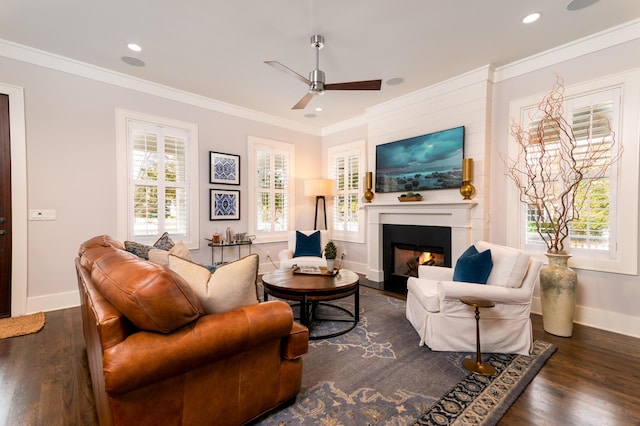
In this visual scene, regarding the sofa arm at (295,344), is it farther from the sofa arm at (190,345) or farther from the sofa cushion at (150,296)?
the sofa cushion at (150,296)

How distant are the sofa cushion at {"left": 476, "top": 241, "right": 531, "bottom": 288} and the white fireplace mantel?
122cm

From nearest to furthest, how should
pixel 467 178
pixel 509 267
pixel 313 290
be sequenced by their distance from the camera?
1. pixel 509 267
2. pixel 313 290
3. pixel 467 178

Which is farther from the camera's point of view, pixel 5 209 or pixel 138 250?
pixel 5 209

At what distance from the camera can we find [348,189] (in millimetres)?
5762

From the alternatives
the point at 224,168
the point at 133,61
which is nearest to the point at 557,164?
the point at 224,168

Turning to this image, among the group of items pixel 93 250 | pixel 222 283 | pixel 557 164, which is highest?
pixel 557 164

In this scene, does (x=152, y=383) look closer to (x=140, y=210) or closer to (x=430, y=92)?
(x=140, y=210)

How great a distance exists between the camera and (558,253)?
2.96 meters

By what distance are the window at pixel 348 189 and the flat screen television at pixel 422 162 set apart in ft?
2.15

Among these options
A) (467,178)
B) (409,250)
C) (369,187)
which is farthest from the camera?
(369,187)

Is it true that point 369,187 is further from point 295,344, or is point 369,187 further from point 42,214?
point 42,214

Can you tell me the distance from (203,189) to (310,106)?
2.24 m

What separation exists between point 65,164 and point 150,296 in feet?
11.6

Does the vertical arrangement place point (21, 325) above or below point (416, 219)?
below
